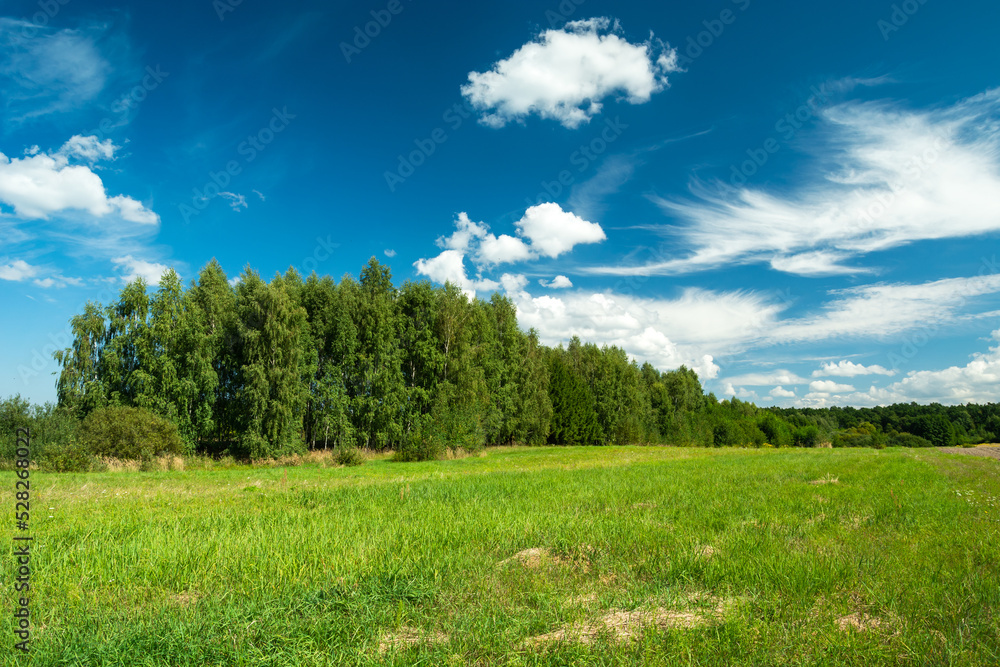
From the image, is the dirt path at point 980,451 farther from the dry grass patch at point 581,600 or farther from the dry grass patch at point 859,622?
the dry grass patch at point 581,600

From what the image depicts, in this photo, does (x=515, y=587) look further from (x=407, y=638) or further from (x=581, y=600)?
(x=407, y=638)

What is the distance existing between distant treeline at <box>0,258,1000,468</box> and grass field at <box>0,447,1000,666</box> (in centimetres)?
2931

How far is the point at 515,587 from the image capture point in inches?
221

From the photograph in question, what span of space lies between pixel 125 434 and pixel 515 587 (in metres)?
34.5

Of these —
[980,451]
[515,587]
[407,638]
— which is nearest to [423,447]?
[515,587]

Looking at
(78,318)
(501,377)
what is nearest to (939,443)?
→ (501,377)

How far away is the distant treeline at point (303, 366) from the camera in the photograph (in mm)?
37000

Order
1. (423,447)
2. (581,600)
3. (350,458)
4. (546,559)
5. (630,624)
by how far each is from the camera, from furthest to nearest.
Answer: (423,447)
(350,458)
(546,559)
(581,600)
(630,624)

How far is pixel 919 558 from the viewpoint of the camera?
6.68 meters

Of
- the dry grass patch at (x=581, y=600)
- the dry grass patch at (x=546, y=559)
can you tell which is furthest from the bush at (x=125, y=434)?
the dry grass patch at (x=581, y=600)

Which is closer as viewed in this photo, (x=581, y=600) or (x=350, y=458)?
(x=581, y=600)

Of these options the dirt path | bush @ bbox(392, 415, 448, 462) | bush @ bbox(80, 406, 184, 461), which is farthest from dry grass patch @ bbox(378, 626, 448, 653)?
the dirt path

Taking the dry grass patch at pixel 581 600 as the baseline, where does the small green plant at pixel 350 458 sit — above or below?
below

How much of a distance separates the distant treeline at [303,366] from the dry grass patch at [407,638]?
3365 cm
